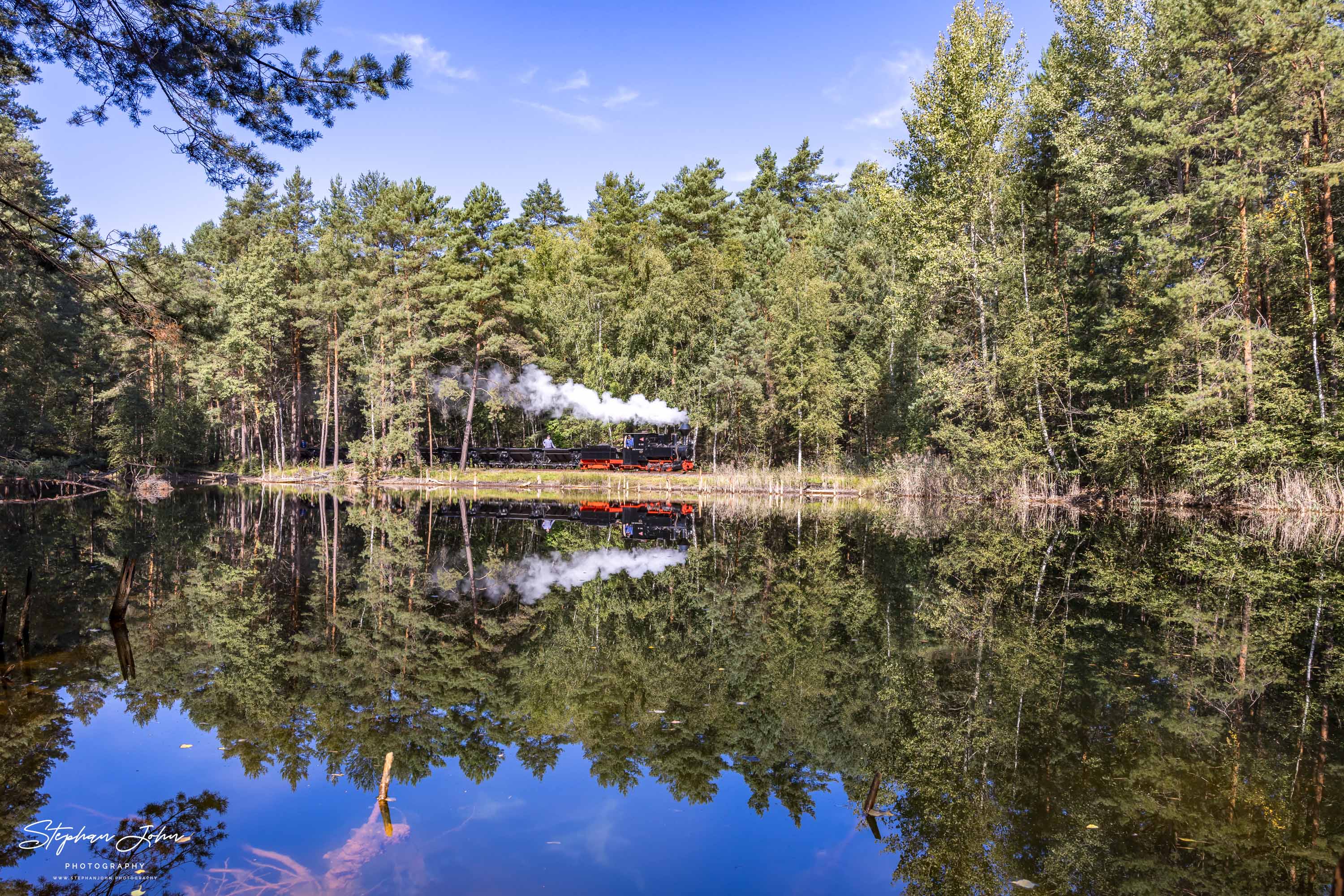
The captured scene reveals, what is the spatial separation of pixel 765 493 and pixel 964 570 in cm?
2092

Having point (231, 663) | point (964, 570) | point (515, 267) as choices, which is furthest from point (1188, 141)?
point (515, 267)

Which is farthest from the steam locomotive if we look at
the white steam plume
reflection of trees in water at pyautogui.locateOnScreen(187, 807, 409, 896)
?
reflection of trees in water at pyautogui.locateOnScreen(187, 807, 409, 896)

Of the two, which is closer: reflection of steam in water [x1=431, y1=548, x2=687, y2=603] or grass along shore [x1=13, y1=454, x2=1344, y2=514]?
reflection of steam in water [x1=431, y1=548, x2=687, y2=603]

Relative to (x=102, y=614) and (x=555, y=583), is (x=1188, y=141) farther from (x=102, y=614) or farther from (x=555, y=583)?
(x=102, y=614)

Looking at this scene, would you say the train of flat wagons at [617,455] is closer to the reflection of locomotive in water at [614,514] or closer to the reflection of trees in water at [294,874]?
the reflection of locomotive in water at [614,514]

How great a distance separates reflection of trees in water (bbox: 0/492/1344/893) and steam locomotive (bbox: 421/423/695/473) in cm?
2281

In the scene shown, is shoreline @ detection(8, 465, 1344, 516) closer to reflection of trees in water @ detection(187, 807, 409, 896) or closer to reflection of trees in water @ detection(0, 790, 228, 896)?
reflection of trees in water @ detection(187, 807, 409, 896)

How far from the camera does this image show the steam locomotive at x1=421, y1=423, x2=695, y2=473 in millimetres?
38281

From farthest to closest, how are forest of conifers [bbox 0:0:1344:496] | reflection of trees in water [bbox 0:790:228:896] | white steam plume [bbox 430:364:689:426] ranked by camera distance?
1. white steam plume [bbox 430:364:689:426]
2. forest of conifers [bbox 0:0:1344:496]
3. reflection of trees in water [bbox 0:790:228:896]

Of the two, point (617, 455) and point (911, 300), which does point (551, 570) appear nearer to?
point (911, 300)

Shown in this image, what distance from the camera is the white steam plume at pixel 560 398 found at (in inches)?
1613

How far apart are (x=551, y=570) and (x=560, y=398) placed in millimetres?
28101

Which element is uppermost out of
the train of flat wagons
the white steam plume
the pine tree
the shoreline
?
the pine tree

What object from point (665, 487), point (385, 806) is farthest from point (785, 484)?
point (385, 806)
